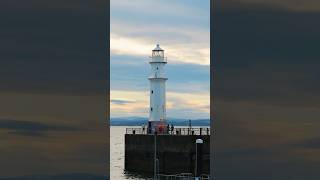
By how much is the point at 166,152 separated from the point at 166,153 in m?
0.08

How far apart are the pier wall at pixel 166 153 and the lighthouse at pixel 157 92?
284cm

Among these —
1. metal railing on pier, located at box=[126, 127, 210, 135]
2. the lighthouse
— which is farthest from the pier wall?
the lighthouse

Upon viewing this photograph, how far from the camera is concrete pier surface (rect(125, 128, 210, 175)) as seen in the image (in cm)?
4319

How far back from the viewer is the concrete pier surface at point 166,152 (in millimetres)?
43188

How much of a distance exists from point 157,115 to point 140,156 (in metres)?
4.60

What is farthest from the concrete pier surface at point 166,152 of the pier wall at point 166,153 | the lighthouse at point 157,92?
the lighthouse at point 157,92

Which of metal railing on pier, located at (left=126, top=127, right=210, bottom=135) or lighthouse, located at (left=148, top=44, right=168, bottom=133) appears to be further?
lighthouse, located at (left=148, top=44, right=168, bottom=133)

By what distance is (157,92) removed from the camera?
52.2m

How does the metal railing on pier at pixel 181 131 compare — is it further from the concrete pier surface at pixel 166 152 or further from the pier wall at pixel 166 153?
the pier wall at pixel 166 153

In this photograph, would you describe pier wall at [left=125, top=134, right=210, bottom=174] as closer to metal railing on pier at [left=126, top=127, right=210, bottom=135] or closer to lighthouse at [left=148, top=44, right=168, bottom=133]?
metal railing on pier at [left=126, top=127, right=210, bottom=135]

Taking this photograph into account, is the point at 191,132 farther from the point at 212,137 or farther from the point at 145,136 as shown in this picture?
the point at 212,137

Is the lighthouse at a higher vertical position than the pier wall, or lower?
higher

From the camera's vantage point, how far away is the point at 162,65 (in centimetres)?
5266

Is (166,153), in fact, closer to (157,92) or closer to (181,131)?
(181,131)
